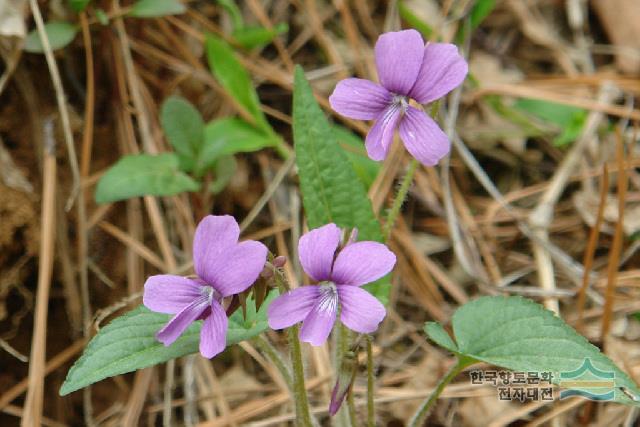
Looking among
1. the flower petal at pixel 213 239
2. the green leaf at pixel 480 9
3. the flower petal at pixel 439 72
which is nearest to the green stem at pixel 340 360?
the flower petal at pixel 213 239

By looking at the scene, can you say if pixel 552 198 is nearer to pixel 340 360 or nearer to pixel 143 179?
pixel 340 360

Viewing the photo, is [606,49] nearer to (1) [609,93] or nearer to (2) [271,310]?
(1) [609,93]

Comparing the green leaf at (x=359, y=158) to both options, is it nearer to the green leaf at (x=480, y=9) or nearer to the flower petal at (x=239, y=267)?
the green leaf at (x=480, y=9)

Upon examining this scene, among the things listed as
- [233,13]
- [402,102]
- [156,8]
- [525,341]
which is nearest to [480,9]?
[233,13]

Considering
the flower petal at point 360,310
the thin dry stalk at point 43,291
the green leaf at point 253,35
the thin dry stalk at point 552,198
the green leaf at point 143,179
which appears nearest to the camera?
the flower petal at point 360,310

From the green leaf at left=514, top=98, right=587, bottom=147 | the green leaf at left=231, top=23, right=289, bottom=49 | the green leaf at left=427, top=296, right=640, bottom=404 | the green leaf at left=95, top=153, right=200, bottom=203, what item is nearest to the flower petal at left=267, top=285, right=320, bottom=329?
the green leaf at left=427, top=296, right=640, bottom=404

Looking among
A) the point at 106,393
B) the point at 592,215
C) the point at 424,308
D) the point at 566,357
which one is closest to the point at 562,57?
the point at 592,215

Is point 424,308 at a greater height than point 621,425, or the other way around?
point 424,308
